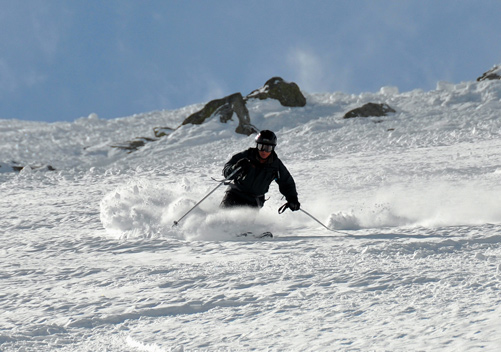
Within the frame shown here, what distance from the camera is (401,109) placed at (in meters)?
24.8

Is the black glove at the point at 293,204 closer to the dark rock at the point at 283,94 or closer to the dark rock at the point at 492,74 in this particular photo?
the dark rock at the point at 283,94

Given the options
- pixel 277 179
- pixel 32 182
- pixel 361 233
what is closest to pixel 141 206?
pixel 277 179

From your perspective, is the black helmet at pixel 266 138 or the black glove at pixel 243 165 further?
the black glove at pixel 243 165

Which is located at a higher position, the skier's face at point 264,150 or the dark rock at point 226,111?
the dark rock at point 226,111

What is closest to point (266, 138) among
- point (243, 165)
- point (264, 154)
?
point (264, 154)

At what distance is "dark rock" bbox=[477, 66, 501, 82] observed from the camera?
2857 centimetres

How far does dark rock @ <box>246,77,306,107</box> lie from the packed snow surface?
11583 mm

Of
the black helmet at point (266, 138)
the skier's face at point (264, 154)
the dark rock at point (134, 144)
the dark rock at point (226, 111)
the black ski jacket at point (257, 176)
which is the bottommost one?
the black ski jacket at point (257, 176)

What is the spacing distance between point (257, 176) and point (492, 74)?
25.6 m

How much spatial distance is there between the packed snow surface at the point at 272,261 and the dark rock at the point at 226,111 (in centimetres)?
837

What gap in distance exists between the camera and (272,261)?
207 inches

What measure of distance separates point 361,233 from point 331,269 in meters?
1.99

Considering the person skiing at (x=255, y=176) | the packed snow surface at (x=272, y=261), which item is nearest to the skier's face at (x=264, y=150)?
the person skiing at (x=255, y=176)

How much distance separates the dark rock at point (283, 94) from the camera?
2660 cm
